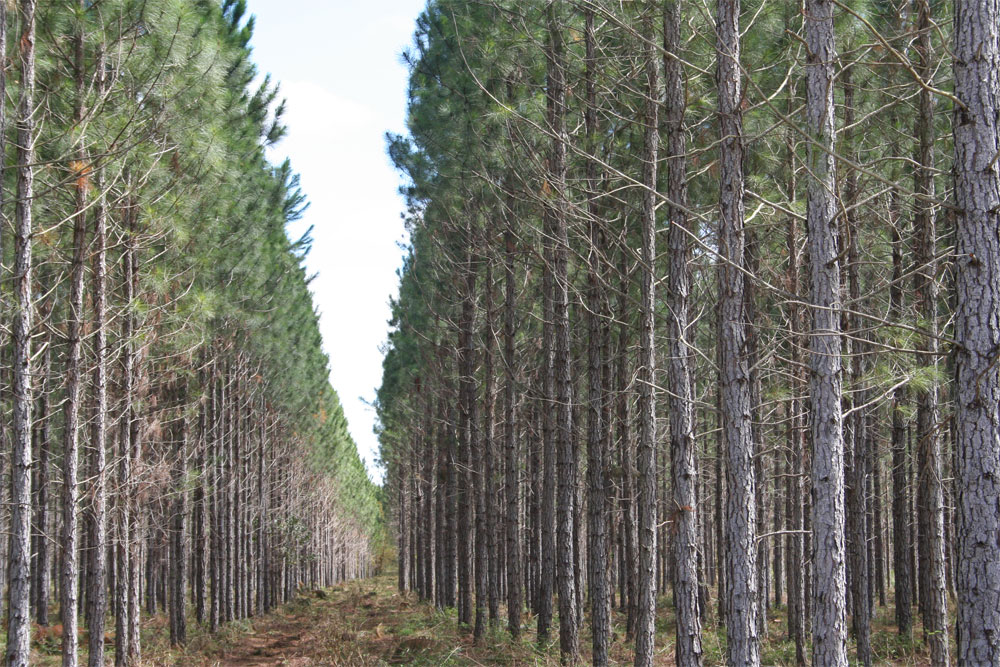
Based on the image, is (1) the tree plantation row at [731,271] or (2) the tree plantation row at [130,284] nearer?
(1) the tree plantation row at [731,271]

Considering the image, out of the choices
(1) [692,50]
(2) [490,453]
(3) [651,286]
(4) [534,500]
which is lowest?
(4) [534,500]

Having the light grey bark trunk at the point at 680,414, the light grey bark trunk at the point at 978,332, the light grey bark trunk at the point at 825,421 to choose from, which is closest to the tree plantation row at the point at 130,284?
the light grey bark trunk at the point at 680,414

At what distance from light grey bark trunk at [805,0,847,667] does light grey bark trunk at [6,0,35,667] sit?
6.75 m

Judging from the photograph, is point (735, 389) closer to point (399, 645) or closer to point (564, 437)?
point (564, 437)

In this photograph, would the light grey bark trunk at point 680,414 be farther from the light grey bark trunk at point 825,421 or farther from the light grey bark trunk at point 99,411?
the light grey bark trunk at point 99,411

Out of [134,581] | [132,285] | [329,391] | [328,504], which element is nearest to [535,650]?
[134,581]

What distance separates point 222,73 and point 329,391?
30.5 meters

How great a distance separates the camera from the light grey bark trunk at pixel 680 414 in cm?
700

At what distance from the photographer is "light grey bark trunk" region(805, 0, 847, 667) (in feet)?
16.2

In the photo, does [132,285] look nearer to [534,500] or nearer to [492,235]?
[492,235]

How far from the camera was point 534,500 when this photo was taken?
62.8 ft

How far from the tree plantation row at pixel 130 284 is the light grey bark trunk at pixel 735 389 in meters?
5.10

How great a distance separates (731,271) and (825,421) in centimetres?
147

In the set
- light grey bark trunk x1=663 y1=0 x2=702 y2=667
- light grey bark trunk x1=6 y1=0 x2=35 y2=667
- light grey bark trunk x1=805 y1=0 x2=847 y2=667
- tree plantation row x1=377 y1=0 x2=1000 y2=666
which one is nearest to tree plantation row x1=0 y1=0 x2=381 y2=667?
light grey bark trunk x1=6 y1=0 x2=35 y2=667
